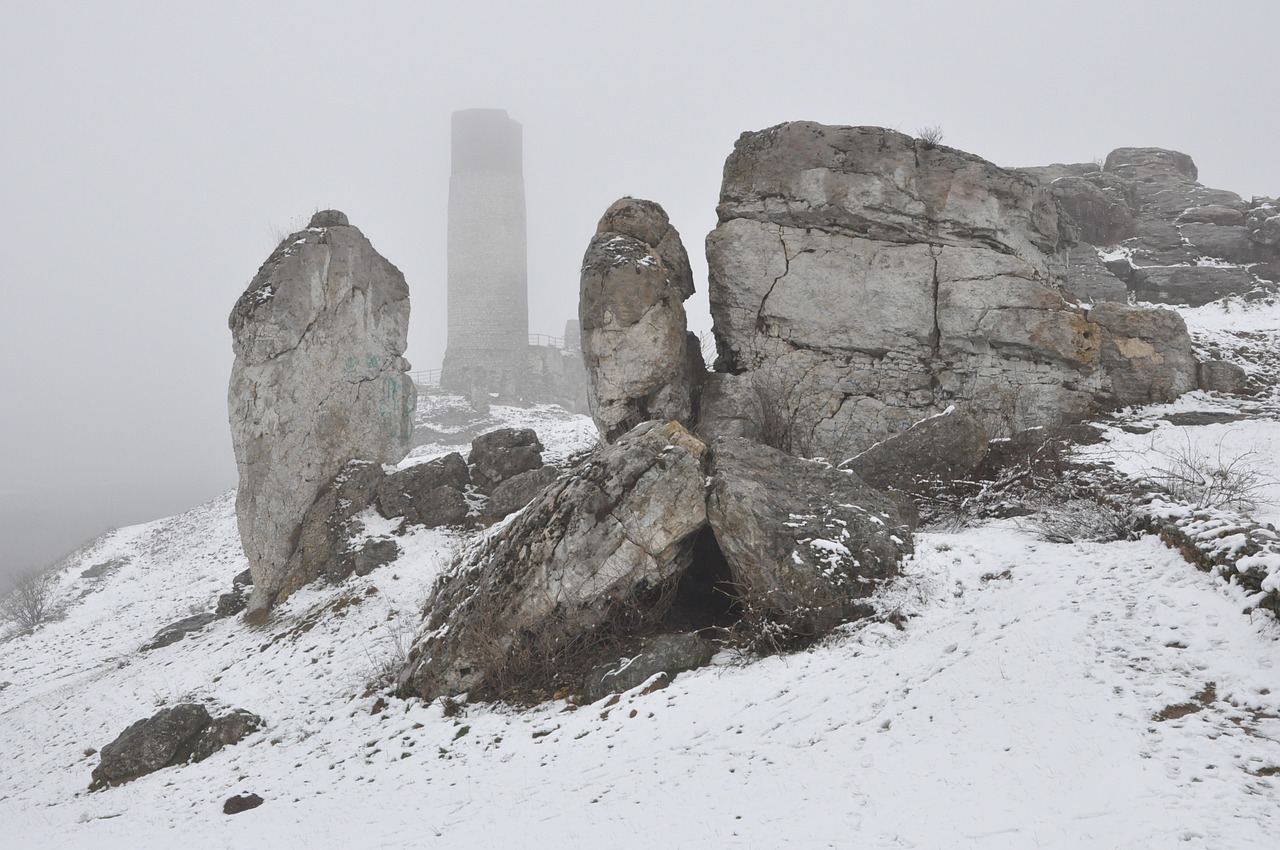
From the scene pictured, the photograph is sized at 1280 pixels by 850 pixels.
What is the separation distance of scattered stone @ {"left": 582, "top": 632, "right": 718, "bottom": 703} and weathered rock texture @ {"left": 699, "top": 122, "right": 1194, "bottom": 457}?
19.0ft

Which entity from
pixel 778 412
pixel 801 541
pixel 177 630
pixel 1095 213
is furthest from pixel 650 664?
pixel 1095 213

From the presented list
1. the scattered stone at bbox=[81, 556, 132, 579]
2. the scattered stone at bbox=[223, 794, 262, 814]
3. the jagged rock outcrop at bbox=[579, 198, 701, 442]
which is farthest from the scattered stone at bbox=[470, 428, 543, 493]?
the scattered stone at bbox=[81, 556, 132, 579]

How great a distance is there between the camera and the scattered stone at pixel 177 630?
486 inches

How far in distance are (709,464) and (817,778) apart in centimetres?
A: 402

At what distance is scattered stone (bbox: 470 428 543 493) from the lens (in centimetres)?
1329

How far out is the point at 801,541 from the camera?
692 centimetres

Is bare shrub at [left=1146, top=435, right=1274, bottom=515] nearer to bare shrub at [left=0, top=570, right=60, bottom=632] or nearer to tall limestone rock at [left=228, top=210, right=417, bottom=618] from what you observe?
tall limestone rock at [left=228, top=210, right=417, bottom=618]

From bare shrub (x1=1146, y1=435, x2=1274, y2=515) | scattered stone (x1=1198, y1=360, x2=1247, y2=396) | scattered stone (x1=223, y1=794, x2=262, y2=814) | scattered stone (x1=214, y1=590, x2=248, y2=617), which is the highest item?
scattered stone (x1=1198, y1=360, x2=1247, y2=396)

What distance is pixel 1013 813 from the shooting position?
3678mm

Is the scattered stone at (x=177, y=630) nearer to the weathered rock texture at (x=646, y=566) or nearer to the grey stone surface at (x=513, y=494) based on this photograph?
the grey stone surface at (x=513, y=494)

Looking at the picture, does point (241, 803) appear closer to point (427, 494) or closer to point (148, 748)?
point (148, 748)

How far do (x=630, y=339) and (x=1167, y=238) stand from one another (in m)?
14.4

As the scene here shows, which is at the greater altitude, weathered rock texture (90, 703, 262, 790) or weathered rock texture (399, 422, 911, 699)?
weathered rock texture (399, 422, 911, 699)

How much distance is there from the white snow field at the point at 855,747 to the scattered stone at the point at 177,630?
3283 mm
